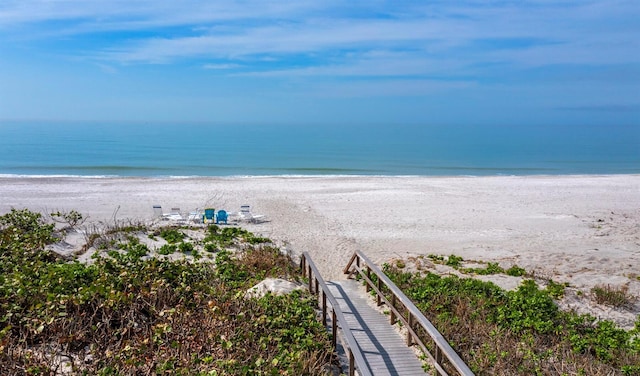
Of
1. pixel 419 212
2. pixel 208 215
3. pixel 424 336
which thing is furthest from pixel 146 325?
pixel 419 212

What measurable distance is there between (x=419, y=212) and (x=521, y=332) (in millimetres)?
13592

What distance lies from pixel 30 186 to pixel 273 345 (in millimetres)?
27646

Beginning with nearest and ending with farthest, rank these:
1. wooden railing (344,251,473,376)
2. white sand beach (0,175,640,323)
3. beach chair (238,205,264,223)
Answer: wooden railing (344,251,473,376) → white sand beach (0,175,640,323) → beach chair (238,205,264,223)

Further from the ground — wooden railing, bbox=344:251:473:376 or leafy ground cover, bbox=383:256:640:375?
wooden railing, bbox=344:251:473:376

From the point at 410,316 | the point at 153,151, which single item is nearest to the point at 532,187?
the point at 410,316

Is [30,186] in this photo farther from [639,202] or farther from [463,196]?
[639,202]

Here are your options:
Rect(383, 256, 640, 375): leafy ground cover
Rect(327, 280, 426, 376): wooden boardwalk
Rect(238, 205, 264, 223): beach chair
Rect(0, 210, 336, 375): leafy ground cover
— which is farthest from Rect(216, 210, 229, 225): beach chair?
Rect(0, 210, 336, 375): leafy ground cover

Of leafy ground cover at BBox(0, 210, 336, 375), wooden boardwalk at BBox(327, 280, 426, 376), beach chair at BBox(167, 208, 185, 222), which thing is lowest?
wooden boardwalk at BBox(327, 280, 426, 376)

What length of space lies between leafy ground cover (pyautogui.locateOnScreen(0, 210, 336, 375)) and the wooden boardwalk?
701mm

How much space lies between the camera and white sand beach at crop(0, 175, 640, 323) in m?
13.9

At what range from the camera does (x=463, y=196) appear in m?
25.8

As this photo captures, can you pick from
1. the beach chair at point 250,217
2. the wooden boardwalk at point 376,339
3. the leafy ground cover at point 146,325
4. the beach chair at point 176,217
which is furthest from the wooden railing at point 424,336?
the beach chair at point 176,217

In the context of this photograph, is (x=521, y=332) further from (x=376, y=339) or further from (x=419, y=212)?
(x=419, y=212)

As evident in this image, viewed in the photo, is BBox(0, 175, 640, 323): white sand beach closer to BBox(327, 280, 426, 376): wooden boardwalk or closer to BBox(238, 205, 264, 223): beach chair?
BBox(238, 205, 264, 223): beach chair
